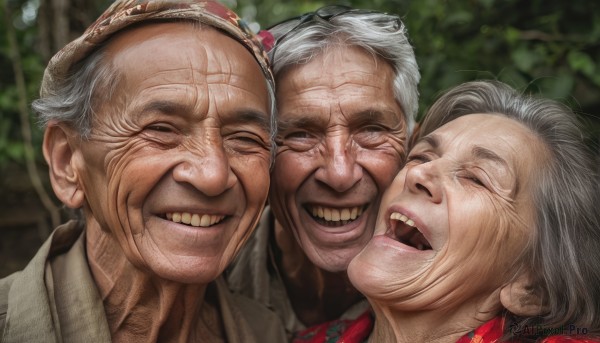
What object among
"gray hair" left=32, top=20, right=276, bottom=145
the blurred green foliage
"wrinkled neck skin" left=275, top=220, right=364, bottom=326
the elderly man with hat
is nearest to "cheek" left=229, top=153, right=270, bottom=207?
the elderly man with hat

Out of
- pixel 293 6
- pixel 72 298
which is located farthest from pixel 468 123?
pixel 293 6

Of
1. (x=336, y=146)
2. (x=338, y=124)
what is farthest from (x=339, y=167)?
(x=338, y=124)

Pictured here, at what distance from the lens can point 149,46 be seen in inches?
94.8

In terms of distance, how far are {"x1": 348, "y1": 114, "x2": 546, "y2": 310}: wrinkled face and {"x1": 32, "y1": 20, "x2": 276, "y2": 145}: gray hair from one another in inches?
43.8

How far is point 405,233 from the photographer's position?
2.87 metres

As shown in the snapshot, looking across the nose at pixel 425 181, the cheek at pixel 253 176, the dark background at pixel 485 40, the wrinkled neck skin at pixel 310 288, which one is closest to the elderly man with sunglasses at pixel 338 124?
the wrinkled neck skin at pixel 310 288

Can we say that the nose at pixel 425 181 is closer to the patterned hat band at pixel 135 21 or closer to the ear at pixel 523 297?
the ear at pixel 523 297

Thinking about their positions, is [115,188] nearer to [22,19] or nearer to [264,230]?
[264,230]

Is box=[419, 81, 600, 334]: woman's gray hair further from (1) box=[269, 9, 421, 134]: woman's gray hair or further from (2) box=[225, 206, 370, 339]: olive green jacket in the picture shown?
(2) box=[225, 206, 370, 339]: olive green jacket

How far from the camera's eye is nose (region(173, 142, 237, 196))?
7.66 feet

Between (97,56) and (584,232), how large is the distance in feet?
6.76

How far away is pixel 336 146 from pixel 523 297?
3.28 ft

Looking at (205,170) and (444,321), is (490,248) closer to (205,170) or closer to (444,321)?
(444,321)

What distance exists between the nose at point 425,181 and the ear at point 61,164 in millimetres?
1311
